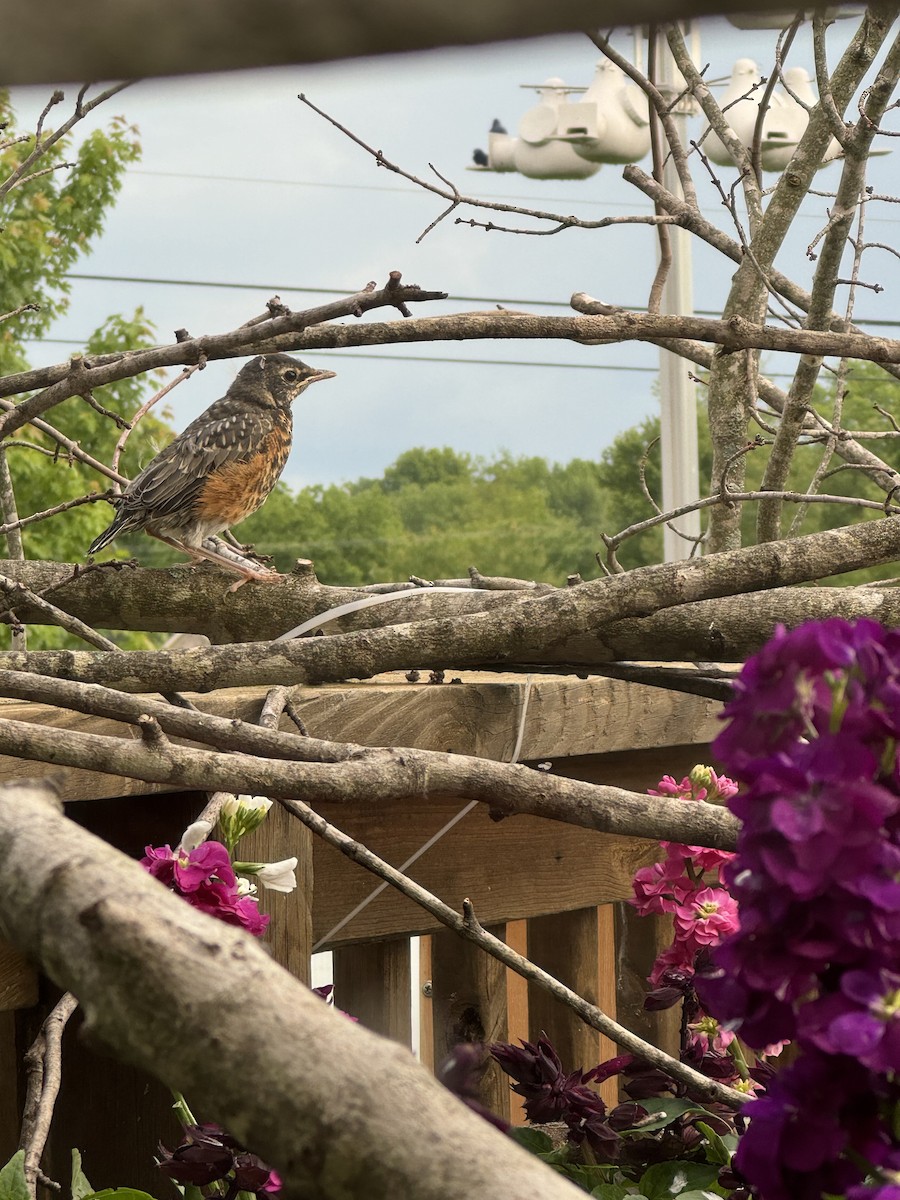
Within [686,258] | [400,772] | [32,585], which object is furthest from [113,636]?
[400,772]

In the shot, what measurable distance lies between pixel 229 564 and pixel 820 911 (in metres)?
1.48

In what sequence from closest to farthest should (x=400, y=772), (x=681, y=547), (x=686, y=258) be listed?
(x=400, y=772), (x=681, y=547), (x=686, y=258)

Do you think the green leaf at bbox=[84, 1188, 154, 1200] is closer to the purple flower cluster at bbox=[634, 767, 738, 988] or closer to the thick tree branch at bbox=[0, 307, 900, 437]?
the purple flower cluster at bbox=[634, 767, 738, 988]

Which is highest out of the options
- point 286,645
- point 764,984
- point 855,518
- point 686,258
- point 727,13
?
point 686,258

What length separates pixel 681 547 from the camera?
657cm

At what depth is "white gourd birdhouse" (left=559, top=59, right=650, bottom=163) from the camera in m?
6.53

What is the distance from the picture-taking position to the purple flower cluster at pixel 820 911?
1.26ft

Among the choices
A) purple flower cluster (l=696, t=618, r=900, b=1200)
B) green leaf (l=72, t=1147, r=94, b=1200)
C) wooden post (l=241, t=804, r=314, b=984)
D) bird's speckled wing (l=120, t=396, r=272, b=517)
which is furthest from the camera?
bird's speckled wing (l=120, t=396, r=272, b=517)

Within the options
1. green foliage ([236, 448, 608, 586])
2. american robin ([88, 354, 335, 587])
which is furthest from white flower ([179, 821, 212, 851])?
green foliage ([236, 448, 608, 586])

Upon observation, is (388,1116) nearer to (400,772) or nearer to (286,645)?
(400,772)

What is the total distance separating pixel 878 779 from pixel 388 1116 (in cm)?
21

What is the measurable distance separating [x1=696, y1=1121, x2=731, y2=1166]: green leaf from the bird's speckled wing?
4.17 ft

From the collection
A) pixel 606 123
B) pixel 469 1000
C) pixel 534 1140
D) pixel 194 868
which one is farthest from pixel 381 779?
pixel 606 123

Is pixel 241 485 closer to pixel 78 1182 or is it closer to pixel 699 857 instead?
pixel 699 857
